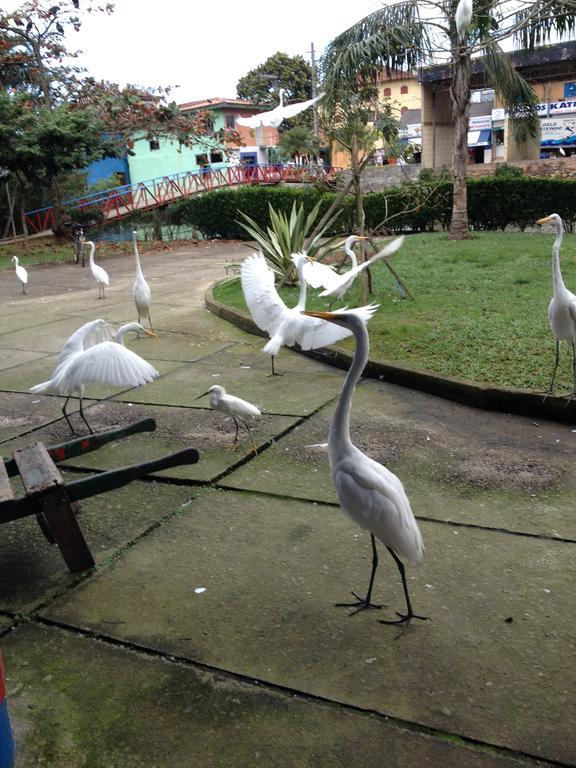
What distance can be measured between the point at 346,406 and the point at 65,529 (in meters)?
1.38

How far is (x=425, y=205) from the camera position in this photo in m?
16.8

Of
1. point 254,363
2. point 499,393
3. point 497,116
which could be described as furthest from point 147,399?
point 497,116

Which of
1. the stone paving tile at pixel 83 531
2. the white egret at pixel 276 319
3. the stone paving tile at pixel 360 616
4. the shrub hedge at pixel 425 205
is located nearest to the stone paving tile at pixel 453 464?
the stone paving tile at pixel 360 616

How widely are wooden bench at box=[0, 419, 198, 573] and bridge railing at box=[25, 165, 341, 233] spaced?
62.7 ft

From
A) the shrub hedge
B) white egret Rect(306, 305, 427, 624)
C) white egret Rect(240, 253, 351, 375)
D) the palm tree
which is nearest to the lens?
white egret Rect(306, 305, 427, 624)

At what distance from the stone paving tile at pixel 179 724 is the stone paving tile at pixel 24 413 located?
2527mm

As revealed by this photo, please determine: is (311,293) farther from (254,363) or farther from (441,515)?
(441,515)

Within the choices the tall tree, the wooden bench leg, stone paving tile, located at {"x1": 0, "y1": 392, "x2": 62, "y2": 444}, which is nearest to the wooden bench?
the wooden bench leg

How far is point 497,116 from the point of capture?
2889cm

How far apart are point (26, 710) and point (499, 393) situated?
12.6ft

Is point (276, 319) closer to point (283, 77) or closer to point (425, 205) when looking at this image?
point (425, 205)

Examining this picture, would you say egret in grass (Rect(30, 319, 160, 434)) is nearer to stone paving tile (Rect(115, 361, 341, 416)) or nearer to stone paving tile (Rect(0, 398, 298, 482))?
stone paving tile (Rect(0, 398, 298, 482))

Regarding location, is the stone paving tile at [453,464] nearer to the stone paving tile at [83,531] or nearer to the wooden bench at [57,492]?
the stone paving tile at [83,531]

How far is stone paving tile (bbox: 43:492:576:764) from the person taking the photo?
7.44ft
